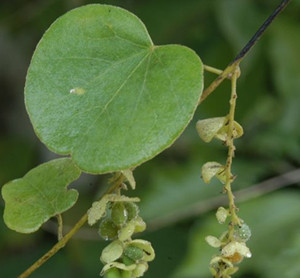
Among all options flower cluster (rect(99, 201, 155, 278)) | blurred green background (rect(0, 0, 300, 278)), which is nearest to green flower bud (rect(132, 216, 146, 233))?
flower cluster (rect(99, 201, 155, 278))

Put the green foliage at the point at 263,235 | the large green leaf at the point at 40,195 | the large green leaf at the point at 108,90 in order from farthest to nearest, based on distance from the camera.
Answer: the green foliage at the point at 263,235 < the large green leaf at the point at 40,195 < the large green leaf at the point at 108,90

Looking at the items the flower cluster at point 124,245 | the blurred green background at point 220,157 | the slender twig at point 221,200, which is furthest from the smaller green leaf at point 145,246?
the slender twig at point 221,200

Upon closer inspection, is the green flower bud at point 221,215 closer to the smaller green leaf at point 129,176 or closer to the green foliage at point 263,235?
the smaller green leaf at point 129,176

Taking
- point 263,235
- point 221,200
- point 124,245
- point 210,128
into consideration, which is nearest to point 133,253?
point 124,245

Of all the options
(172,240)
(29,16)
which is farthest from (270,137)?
(29,16)

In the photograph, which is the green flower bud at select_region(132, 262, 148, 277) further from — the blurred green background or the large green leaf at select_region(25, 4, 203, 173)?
the blurred green background

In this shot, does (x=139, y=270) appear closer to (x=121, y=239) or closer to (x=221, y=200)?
(x=121, y=239)

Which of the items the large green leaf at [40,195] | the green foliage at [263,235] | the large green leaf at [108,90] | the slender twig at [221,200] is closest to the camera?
A: the large green leaf at [108,90]
